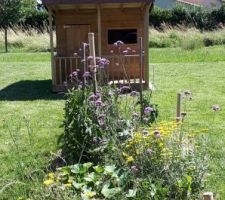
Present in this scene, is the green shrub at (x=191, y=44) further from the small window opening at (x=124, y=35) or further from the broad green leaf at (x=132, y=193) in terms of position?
the broad green leaf at (x=132, y=193)

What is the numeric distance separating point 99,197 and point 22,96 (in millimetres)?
7993

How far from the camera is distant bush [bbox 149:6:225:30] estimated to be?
1334 inches

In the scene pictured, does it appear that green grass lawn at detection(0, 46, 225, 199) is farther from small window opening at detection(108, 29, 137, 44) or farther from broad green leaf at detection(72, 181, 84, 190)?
small window opening at detection(108, 29, 137, 44)

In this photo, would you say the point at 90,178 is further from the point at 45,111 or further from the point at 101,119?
the point at 45,111

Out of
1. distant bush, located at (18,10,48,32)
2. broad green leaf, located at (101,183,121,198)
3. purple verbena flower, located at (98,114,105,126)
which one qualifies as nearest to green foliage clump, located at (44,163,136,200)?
broad green leaf, located at (101,183,121,198)

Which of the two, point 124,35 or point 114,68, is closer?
point 114,68

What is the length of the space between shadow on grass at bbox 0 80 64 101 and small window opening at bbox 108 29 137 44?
2.50 meters

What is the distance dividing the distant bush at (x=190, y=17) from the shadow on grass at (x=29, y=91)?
68.9 ft

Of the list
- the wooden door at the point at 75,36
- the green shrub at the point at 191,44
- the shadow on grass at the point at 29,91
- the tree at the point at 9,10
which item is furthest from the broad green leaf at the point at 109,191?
the tree at the point at 9,10

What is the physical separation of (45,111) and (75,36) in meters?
4.64

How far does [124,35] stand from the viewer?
13.8 meters

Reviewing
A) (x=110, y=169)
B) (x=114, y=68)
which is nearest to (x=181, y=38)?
(x=114, y=68)

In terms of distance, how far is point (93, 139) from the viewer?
5172 millimetres

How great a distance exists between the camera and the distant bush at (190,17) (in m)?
33.9
